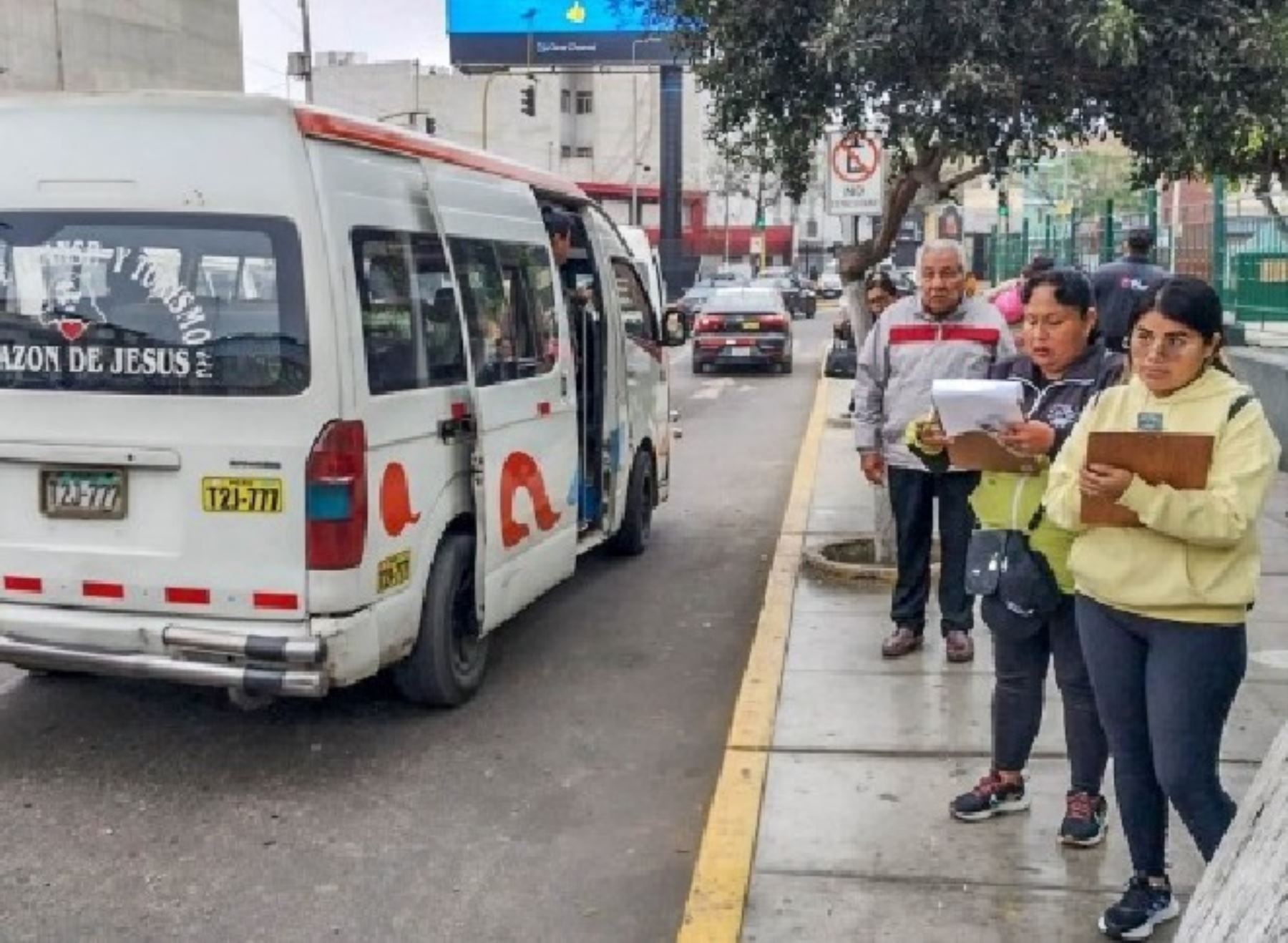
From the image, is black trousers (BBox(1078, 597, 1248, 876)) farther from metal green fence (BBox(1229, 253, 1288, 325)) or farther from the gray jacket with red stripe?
metal green fence (BBox(1229, 253, 1288, 325))

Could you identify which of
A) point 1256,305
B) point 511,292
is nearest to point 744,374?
point 1256,305

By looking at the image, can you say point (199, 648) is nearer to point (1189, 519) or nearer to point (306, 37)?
point (1189, 519)

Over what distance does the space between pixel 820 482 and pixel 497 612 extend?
228 inches

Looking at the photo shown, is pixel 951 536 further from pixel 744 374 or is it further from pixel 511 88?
pixel 511 88

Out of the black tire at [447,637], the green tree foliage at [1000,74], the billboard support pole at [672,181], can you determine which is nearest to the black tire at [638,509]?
the green tree foliage at [1000,74]

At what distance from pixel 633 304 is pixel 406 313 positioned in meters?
3.44

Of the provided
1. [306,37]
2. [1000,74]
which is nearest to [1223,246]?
[1000,74]

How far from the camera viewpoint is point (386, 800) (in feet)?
16.1

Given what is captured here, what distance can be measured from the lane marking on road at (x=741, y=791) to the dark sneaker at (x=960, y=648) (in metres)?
0.71

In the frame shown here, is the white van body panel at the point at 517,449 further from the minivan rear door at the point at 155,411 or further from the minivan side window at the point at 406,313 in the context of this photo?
the minivan rear door at the point at 155,411

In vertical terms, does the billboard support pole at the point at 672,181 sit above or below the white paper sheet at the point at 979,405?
above

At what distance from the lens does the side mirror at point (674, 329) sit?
9.33m

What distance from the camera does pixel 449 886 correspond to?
4.23 meters

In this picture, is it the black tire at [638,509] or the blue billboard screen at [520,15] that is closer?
the black tire at [638,509]
